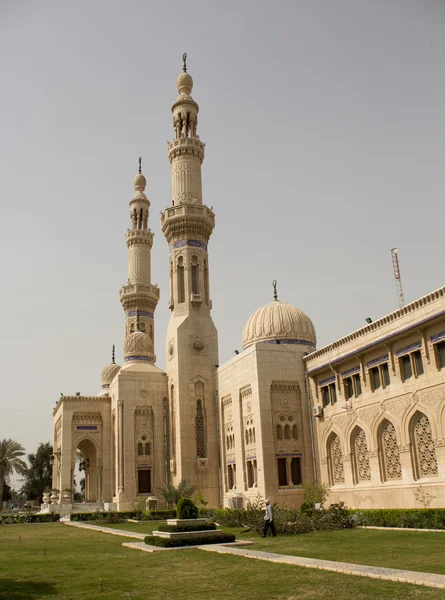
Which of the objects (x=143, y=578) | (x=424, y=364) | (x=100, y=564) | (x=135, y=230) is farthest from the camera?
(x=135, y=230)

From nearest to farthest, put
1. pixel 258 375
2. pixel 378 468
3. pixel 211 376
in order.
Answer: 1. pixel 378 468
2. pixel 258 375
3. pixel 211 376

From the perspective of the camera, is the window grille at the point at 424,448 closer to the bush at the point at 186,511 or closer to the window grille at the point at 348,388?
the window grille at the point at 348,388

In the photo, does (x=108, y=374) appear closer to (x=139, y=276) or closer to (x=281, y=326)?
(x=139, y=276)

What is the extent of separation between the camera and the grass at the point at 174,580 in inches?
340

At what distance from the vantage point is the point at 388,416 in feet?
79.0

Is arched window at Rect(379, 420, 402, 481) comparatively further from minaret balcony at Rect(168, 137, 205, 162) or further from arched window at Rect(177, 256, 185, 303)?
minaret balcony at Rect(168, 137, 205, 162)

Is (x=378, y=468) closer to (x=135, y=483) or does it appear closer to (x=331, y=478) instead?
(x=331, y=478)

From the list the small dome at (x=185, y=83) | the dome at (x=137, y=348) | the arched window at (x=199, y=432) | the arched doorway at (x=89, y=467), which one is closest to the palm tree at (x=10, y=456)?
the arched doorway at (x=89, y=467)

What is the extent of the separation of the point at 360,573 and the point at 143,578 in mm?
3635

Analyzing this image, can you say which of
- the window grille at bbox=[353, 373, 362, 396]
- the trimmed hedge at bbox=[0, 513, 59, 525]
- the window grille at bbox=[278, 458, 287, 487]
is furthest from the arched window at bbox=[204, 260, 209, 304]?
the trimmed hedge at bbox=[0, 513, 59, 525]

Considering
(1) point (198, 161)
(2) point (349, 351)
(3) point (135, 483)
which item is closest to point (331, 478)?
(2) point (349, 351)

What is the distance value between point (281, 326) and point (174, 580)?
955 inches

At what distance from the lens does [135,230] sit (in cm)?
5150

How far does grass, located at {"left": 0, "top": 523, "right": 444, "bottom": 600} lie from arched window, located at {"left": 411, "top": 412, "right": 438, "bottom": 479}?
1088cm
